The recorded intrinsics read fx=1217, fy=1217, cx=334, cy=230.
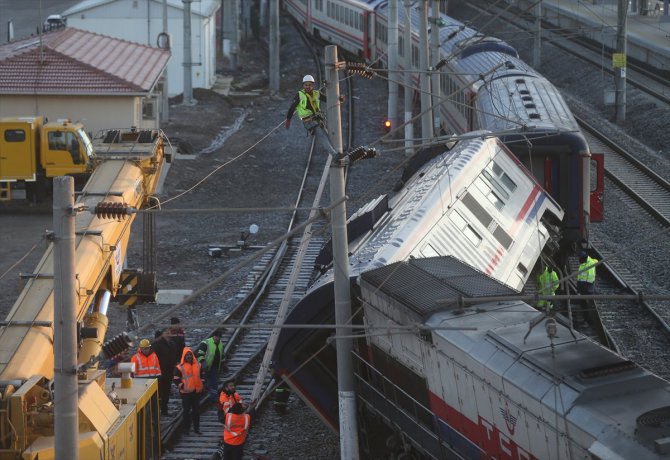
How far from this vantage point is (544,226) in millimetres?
20547

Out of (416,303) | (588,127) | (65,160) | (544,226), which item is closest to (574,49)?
(588,127)

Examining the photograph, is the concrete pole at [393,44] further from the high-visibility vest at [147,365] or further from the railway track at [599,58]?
the high-visibility vest at [147,365]

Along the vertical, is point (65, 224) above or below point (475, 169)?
above

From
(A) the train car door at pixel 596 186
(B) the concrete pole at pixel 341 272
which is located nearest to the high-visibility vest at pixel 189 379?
(B) the concrete pole at pixel 341 272

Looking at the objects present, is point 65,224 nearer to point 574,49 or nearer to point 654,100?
point 654,100

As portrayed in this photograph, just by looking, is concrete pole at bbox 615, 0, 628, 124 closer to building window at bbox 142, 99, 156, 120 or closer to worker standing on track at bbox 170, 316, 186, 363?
building window at bbox 142, 99, 156, 120

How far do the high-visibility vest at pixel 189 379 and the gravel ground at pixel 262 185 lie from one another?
1.09 metres

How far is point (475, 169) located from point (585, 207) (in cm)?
460

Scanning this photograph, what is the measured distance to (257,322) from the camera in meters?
22.0

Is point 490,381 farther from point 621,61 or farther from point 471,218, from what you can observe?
point 621,61

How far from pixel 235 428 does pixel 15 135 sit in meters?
18.2

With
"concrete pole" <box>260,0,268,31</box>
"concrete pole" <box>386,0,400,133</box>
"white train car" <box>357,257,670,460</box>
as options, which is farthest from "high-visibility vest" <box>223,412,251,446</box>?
"concrete pole" <box>260,0,268,31</box>

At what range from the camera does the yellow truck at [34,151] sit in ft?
101

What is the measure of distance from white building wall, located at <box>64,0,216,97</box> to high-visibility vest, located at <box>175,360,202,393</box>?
31924 mm
